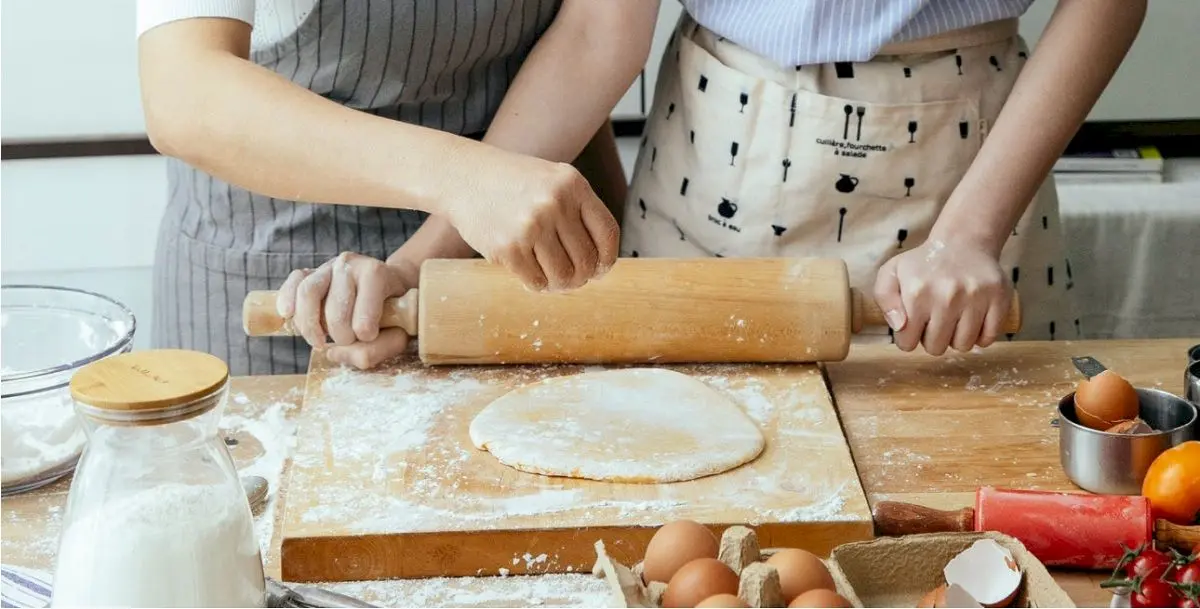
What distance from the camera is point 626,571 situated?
33.5 inches

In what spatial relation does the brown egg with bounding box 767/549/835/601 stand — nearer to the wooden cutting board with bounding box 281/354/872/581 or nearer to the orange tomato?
the wooden cutting board with bounding box 281/354/872/581

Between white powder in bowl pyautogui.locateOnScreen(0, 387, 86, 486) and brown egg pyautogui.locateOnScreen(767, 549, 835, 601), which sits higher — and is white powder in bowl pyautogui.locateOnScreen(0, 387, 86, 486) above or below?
below

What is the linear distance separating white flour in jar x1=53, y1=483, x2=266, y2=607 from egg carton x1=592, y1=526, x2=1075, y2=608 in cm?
26

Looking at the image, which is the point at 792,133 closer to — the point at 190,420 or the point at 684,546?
the point at 684,546

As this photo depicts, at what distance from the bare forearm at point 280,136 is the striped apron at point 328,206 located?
9.0 inches

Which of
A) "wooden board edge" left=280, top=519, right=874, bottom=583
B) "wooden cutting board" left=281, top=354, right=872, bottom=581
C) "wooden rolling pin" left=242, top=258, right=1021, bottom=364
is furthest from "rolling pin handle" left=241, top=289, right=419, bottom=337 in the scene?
"wooden board edge" left=280, top=519, right=874, bottom=583

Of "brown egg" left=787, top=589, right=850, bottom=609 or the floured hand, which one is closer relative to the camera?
"brown egg" left=787, top=589, right=850, bottom=609

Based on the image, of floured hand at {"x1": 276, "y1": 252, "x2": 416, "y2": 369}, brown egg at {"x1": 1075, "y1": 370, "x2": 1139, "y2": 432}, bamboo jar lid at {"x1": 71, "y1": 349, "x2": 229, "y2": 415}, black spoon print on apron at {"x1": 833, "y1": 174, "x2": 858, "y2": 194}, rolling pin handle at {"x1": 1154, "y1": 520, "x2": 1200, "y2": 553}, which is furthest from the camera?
black spoon print on apron at {"x1": 833, "y1": 174, "x2": 858, "y2": 194}

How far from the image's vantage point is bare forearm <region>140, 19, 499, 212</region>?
3.69 ft

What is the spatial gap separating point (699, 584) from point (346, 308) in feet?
2.14

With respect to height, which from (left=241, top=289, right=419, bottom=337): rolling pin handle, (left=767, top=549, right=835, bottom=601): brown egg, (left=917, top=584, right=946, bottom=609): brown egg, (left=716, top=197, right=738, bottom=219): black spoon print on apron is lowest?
(left=241, top=289, right=419, bottom=337): rolling pin handle

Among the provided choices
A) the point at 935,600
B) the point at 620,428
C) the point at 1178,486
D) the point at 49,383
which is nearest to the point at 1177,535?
the point at 1178,486

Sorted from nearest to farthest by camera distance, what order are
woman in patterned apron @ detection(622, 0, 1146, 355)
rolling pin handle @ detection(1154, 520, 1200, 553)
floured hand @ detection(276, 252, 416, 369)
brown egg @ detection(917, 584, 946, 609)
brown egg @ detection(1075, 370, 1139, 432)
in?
brown egg @ detection(917, 584, 946, 609), rolling pin handle @ detection(1154, 520, 1200, 553), brown egg @ detection(1075, 370, 1139, 432), floured hand @ detection(276, 252, 416, 369), woman in patterned apron @ detection(622, 0, 1146, 355)

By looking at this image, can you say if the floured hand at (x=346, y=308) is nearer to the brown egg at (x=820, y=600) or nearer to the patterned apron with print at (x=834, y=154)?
the patterned apron with print at (x=834, y=154)
